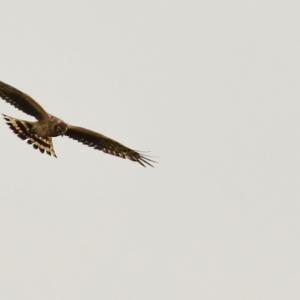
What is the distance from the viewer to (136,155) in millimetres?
32219

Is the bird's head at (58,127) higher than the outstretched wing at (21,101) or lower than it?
lower

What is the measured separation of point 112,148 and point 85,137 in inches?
32.4

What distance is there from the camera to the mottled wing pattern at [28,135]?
3080 centimetres

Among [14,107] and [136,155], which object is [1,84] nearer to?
[14,107]

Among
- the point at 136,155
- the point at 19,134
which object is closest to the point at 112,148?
the point at 136,155

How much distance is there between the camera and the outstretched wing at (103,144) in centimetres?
3188

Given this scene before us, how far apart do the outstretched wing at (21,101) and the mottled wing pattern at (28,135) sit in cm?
41

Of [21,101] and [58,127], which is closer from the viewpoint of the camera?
[58,127]

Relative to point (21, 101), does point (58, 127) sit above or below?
below

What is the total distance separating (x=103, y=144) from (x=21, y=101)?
8.64 ft

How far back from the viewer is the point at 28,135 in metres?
31.0

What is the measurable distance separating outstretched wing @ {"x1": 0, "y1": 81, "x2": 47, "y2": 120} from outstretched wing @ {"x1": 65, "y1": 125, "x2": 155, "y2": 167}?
3.63ft

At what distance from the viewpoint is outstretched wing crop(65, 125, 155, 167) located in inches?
1255

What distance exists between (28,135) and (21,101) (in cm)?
92
